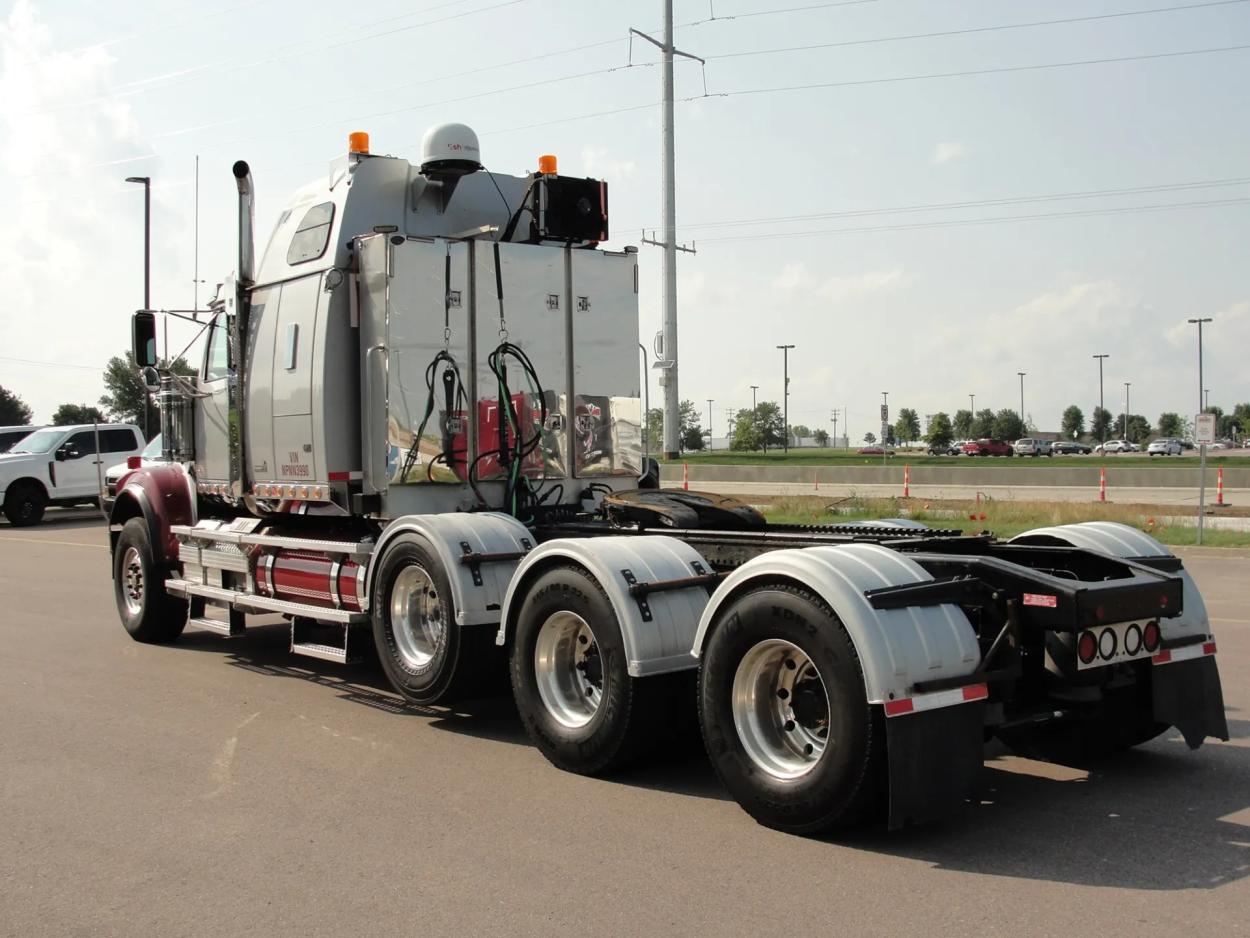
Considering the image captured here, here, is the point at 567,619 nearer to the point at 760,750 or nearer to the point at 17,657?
the point at 760,750

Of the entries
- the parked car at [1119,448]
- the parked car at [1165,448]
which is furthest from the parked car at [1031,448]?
the parked car at [1119,448]

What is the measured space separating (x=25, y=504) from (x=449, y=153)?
A: 22780 millimetres

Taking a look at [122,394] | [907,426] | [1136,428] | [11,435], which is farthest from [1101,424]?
[11,435]

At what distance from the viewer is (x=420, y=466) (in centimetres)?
833

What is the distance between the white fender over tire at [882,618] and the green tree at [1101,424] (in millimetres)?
154097

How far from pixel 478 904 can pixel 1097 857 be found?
96.4 inches

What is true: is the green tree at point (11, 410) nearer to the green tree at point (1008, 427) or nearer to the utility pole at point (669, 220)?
the utility pole at point (669, 220)

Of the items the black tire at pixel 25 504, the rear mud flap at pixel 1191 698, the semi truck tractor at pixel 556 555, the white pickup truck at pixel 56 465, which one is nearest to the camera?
the semi truck tractor at pixel 556 555

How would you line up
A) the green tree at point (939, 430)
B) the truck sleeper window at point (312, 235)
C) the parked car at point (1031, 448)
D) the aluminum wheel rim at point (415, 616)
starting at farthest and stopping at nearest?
the green tree at point (939, 430)
the parked car at point (1031, 448)
the truck sleeper window at point (312, 235)
the aluminum wheel rim at point (415, 616)

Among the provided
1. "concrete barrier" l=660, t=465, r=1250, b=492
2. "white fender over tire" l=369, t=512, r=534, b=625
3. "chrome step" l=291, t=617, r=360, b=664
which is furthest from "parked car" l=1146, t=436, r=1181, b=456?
"white fender over tire" l=369, t=512, r=534, b=625

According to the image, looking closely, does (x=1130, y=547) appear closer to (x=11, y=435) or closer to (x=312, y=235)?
(x=312, y=235)

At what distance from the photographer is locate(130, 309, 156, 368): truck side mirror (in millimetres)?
10383

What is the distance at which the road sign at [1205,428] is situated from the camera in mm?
19062

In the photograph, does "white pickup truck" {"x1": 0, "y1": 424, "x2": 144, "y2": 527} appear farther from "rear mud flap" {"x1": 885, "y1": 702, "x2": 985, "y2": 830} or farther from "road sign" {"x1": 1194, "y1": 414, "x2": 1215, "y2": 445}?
"rear mud flap" {"x1": 885, "y1": 702, "x2": 985, "y2": 830}
